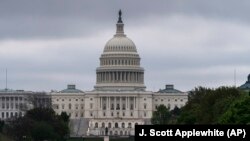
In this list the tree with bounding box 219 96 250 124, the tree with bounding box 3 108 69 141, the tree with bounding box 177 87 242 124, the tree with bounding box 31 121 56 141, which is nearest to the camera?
the tree with bounding box 219 96 250 124

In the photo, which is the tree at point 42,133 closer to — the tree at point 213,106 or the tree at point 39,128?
the tree at point 39,128

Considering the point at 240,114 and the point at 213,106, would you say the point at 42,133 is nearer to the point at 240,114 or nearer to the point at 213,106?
the point at 213,106

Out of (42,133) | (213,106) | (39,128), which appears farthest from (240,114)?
(39,128)

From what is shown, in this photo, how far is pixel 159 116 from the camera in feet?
605

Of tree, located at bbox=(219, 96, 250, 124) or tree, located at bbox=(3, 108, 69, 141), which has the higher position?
tree, located at bbox=(3, 108, 69, 141)

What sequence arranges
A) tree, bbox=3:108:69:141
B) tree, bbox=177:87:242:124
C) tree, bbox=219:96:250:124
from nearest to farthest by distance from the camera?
tree, bbox=219:96:250:124
tree, bbox=177:87:242:124
tree, bbox=3:108:69:141

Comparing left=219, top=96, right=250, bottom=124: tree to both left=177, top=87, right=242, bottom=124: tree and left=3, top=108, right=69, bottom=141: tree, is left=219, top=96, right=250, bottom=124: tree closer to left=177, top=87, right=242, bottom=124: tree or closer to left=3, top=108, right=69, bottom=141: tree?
left=177, top=87, right=242, bottom=124: tree

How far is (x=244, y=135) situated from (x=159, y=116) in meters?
169

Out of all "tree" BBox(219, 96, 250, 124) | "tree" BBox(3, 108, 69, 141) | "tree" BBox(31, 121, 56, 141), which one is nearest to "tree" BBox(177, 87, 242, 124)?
"tree" BBox(219, 96, 250, 124)

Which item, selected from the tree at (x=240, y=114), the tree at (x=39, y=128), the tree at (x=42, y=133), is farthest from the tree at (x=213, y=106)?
the tree at (x=39, y=128)

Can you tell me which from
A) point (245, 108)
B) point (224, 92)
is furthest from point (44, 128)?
point (245, 108)

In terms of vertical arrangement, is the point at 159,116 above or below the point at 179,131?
above

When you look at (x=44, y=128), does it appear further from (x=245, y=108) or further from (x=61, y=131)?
(x=245, y=108)

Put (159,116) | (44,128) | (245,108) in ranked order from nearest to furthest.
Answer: (245,108) → (44,128) → (159,116)
